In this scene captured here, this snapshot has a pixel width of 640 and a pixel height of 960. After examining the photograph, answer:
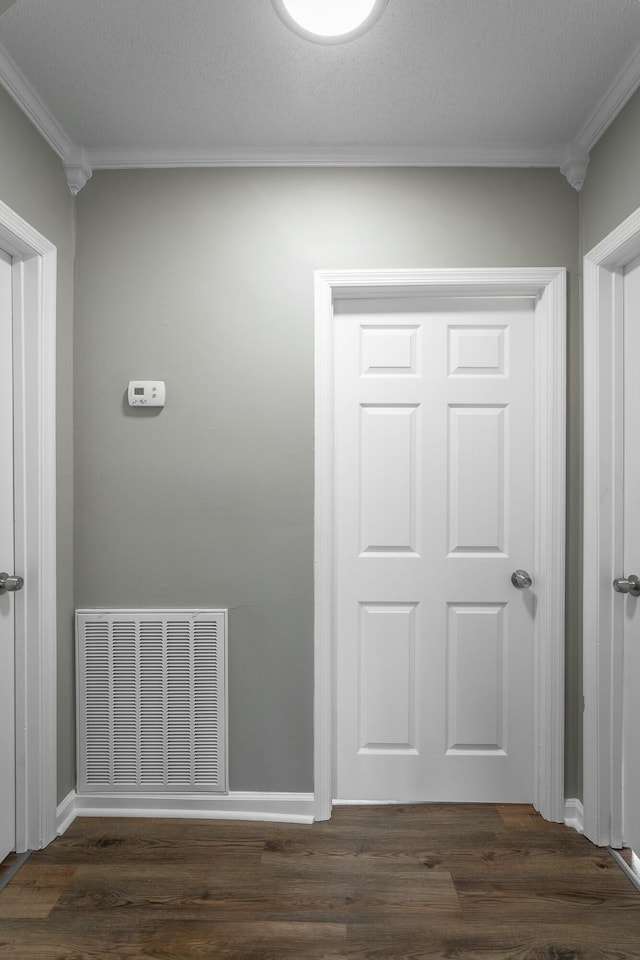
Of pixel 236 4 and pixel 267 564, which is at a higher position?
pixel 236 4

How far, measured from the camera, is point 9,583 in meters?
1.82

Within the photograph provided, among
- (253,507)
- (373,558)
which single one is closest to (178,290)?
(253,507)

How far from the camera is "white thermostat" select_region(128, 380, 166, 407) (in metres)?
2.11

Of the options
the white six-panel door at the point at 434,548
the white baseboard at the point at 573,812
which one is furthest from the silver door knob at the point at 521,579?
the white baseboard at the point at 573,812

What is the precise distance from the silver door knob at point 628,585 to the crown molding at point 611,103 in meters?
1.52

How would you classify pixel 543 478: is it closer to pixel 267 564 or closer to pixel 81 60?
pixel 267 564

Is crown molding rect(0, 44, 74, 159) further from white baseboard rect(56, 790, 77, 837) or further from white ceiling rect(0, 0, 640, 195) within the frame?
white baseboard rect(56, 790, 77, 837)

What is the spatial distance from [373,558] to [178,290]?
1279 millimetres

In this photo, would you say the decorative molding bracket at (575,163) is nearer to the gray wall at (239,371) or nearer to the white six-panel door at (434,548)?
the gray wall at (239,371)

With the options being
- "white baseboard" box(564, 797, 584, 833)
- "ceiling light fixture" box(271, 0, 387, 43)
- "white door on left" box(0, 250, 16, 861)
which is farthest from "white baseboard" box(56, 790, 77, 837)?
"ceiling light fixture" box(271, 0, 387, 43)

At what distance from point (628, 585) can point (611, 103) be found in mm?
1569

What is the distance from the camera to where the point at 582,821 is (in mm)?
2027

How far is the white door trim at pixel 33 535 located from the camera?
1.90m

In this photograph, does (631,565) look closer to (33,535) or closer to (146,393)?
(146,393)
